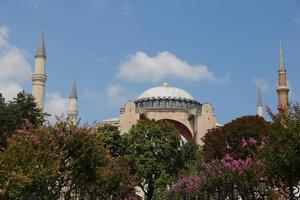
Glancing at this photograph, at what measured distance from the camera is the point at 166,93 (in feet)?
274

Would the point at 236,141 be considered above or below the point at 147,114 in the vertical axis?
below

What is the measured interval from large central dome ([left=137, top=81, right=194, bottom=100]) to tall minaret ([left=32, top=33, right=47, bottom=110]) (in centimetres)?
3177

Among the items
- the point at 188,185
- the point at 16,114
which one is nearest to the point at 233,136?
the point at 188,185

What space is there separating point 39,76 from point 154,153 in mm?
16028

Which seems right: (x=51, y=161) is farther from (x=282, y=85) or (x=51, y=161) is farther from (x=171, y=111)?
(x=171, y=111)

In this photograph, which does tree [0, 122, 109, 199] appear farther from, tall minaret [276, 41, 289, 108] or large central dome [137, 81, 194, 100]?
large central dome [137, 81, 194, 100]

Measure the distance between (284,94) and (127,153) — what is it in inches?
679

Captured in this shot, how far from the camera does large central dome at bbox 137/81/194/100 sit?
273ft

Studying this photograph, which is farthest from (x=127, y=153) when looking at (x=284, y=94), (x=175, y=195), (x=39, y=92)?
(x=284, y=94)

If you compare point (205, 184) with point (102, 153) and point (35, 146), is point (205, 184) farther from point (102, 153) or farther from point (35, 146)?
point (35, 146)

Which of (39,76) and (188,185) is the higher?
(39,76)

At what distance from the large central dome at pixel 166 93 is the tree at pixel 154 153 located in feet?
118

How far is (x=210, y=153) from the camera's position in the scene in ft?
141

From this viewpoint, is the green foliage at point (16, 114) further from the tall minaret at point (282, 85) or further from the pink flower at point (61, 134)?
the tall minaret at point (282, 85)
